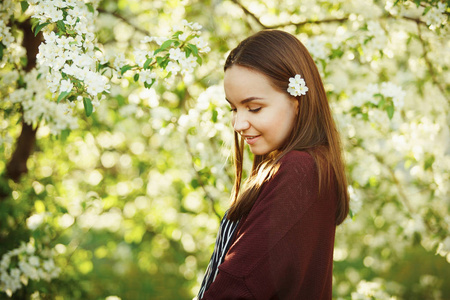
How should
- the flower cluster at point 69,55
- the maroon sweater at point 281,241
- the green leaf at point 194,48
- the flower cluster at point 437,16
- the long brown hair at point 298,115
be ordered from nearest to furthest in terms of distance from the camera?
the maroon sweater at point 281,241, the long brown hair at point 298,115, the flower cluster at point 69,55, the green leaf at point 194,48, the flower cluster at point 437,16

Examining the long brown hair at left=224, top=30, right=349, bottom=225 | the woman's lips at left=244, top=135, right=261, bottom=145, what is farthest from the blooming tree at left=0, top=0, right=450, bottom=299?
the woman's lips at left=244, top=135, right=261, bottom=145

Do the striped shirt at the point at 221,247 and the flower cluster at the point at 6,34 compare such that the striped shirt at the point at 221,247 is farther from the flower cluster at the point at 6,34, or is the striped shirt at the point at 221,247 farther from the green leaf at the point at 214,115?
the flower cluster at the point at 6,34

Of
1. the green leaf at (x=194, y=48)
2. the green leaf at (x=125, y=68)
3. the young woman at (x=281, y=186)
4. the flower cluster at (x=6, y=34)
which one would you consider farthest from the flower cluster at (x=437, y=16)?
the flower cluster at (x=6, y=34)

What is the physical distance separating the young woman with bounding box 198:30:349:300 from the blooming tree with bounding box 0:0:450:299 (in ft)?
1.44

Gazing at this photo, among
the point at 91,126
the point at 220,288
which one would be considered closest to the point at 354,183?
the point at 220,288

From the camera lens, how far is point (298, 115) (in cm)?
149

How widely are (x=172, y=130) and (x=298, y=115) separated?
1.31m

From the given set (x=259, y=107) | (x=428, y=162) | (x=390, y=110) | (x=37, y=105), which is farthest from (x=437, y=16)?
(x=37, y=105)

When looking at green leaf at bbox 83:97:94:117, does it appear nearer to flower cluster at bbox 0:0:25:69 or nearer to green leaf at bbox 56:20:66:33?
green leaf at bbox 56:20:66:33

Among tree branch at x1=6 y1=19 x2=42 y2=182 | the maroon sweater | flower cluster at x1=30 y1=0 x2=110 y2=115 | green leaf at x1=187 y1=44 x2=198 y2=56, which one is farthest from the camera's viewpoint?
tree branch at x1=6 y1=19 x2=42 y2=182

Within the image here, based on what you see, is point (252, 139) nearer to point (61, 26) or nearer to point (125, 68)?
point (125, 68)

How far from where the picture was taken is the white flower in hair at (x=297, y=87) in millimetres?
1436

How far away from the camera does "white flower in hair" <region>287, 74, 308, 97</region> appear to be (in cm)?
144

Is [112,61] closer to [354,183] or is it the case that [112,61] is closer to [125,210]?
[354,183]
